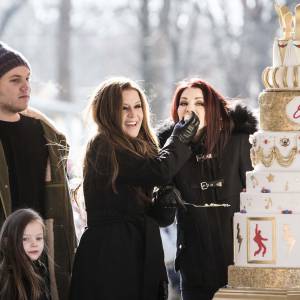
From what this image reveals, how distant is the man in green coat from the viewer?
→ 267 inches

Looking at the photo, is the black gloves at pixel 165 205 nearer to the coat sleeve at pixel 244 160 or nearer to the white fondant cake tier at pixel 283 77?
the coat sleeve at pixel 244 160

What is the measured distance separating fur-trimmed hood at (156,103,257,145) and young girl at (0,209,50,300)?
88cm

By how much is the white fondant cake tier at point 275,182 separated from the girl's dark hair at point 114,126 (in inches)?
21.7

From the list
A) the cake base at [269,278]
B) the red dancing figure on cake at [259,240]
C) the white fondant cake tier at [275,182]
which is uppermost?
the white fondant cake tier at [275,182]

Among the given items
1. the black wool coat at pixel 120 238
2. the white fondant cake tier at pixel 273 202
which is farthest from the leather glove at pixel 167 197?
the white fondant cake tier at pixel 273 202

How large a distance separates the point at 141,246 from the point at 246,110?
1055mm

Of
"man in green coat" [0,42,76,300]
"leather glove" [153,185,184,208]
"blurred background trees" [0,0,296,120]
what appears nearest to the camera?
"leather glove" [153,185,184,208]

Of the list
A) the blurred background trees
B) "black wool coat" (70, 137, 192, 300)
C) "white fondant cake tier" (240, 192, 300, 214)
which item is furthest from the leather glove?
the blurred background trees

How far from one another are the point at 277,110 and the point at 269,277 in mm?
817

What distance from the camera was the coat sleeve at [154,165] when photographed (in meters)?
6.43

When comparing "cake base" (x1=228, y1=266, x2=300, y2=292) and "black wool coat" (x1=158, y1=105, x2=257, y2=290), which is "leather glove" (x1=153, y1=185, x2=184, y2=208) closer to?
"black wool coat" (x1=158, y1=105, x2=257, y2=290)

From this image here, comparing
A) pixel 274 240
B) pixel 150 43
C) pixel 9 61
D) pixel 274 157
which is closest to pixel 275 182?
pixel 274 157

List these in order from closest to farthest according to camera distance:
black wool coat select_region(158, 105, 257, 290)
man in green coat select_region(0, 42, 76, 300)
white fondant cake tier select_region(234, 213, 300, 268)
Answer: white fondant cake tier select_region(234, 213, 300, 268) → man in green coat select_region(0, 42, 76, 300) → black wool coat select_region(158, 105, 257, 290)

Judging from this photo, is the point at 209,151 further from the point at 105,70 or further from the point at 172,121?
the point at 105,70
